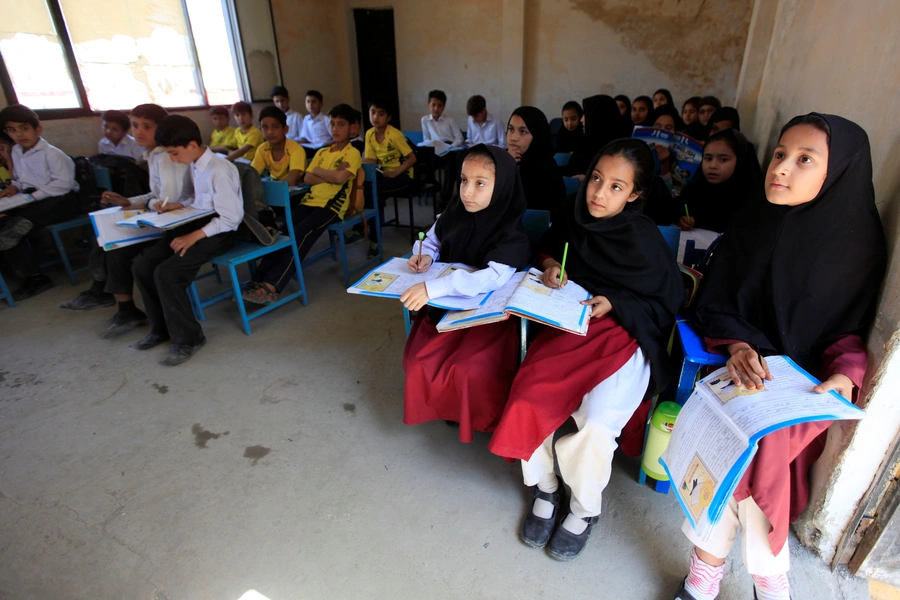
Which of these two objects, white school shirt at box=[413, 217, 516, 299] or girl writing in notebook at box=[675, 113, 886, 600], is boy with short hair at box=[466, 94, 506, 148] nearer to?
white school shirt at box=[413, 217, 516, 299]

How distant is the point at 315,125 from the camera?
5945 millimetres

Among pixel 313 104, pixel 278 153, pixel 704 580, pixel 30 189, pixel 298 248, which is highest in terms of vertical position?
pixel 313 104

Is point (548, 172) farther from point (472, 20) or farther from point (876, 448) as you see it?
point (472, 20)

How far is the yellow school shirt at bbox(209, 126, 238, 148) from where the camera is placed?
17.4 ft

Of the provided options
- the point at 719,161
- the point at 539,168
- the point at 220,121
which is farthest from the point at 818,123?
the point at 220,121

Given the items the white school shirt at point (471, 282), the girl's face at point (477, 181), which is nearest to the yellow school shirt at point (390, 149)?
the girl's face at point (477, 181)

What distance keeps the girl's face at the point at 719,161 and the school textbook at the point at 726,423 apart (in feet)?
4.51

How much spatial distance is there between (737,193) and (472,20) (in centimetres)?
565

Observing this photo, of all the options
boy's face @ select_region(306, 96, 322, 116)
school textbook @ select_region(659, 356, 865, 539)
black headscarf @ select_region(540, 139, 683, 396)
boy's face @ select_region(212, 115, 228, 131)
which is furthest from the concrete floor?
boy's face @ select_region(306, 96, 322, 116)

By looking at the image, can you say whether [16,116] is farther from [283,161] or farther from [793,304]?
[793,304]

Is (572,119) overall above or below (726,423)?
above

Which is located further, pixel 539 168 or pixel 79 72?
pixel 79 72

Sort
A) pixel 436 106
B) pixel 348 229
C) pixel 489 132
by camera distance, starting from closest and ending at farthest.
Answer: pixel 348 229
pixel 436 106
pixel 489 132

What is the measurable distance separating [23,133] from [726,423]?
459 cm
